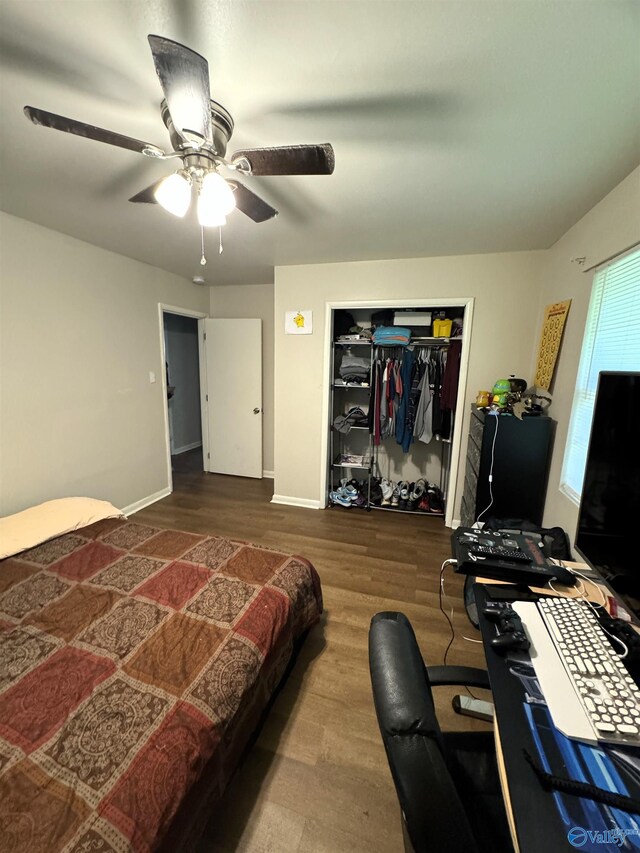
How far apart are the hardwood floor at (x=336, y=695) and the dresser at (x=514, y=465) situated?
674mm

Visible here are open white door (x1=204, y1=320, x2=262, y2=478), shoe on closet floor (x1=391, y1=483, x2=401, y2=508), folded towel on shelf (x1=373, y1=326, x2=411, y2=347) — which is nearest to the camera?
folded towel on shelf (x1=373, y1=326, x2=411, y2=347)

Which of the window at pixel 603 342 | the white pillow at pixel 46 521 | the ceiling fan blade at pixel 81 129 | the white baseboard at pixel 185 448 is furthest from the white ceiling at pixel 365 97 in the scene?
the white baseboard at pixel 185 448

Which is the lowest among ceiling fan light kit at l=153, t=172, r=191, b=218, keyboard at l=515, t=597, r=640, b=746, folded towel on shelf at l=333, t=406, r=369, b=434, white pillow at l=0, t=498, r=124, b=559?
white pillow at l=0, t=498, r=124, b=559

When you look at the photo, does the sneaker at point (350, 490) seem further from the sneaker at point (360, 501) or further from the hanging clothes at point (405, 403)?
the hanging clothes at point (405, 403)

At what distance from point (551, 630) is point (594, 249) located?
6.67ft

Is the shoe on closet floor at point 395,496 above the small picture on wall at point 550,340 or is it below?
below

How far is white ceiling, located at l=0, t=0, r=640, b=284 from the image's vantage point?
0.90m

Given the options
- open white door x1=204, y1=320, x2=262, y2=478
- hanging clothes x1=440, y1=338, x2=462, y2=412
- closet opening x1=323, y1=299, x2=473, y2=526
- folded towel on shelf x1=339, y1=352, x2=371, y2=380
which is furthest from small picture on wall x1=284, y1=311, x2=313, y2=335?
hanging clothes x1=440, y1=338, x2=462, y2=412

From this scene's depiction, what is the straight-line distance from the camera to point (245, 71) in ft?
3.53

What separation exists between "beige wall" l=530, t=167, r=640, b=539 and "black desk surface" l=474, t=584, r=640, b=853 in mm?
1453

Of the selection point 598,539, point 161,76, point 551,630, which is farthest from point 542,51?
point 551,630

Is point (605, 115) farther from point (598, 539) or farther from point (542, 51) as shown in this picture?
point (598, 539)

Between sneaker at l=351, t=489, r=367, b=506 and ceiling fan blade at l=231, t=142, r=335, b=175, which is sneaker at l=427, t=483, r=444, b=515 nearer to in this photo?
sneaker at l=351, t=489, r=367, b=506

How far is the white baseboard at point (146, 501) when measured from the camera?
10.8 ft
